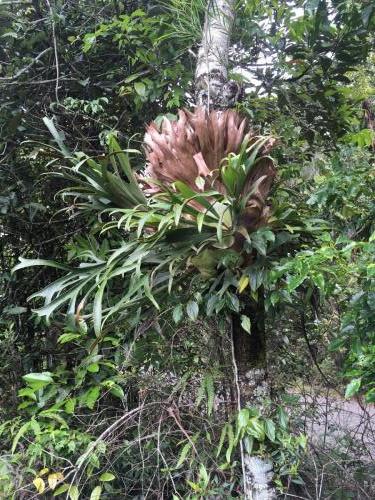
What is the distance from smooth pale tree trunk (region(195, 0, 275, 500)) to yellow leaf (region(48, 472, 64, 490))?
77 cm

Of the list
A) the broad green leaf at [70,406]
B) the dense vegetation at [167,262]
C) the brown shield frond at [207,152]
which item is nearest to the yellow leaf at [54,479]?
the dense vegetation at [167,262]

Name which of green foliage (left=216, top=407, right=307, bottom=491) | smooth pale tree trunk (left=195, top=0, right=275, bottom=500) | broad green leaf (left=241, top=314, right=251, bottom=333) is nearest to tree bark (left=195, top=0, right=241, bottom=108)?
smooth pale tree trunk (left=195, top=0, right=275, bottom=500)

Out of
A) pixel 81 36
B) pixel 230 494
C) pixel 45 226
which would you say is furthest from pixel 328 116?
pixel 230 494

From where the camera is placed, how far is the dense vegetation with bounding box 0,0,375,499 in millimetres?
1562

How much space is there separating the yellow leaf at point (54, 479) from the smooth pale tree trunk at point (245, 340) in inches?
30.1

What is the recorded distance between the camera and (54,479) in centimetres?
183

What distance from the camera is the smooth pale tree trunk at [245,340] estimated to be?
1641 mm

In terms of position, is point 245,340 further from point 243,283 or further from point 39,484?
point 39,484

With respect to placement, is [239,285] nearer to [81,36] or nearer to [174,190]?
[174,190]

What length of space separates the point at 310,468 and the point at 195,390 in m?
0.77

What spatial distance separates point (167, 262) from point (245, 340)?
17.4 inches

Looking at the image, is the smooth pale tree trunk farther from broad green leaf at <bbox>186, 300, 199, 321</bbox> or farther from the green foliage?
broad green leaf at <bbox>186, 300, 199, 321</bbox>

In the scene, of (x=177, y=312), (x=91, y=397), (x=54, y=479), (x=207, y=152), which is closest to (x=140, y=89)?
(x=207, y=152)

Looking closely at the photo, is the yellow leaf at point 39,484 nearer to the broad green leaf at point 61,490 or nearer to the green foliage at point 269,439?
the broad green leaf at point 61,490
